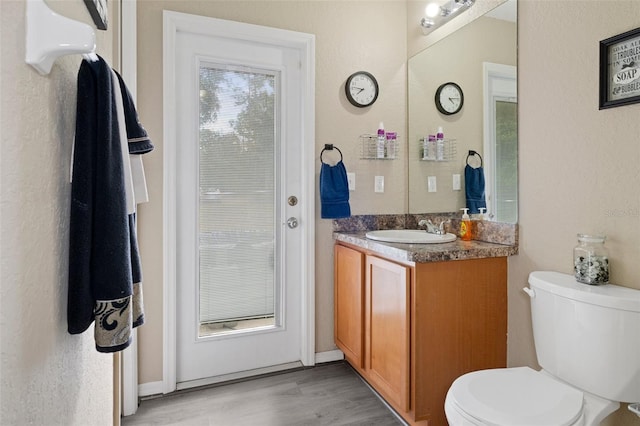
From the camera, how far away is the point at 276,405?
1918 millimetres

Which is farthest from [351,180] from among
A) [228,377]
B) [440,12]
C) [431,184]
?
[228,377]

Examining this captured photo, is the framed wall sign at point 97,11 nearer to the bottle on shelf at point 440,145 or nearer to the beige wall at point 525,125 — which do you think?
the beige wall at point 525,125

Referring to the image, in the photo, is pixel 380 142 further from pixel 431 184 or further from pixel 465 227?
pixel 465 227

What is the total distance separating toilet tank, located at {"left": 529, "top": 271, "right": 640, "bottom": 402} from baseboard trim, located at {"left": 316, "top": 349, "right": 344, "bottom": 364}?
1307 millimetres

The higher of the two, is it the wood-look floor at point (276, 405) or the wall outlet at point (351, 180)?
the wall outlet at point (351, 180)

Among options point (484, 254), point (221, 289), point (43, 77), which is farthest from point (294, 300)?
point (43, 77)

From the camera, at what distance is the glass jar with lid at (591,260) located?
1.32 m

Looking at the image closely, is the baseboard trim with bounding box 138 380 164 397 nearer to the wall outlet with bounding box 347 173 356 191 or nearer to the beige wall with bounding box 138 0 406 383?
the beige wall with bounding box 138 0 406 383

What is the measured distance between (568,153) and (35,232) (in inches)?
70.4

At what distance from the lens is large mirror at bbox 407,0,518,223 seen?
5.84 feet

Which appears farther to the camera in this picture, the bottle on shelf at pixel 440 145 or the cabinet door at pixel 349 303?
the bottle on shelf at pixel 440 145

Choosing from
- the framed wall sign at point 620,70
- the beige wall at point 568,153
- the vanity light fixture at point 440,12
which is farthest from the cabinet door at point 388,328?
the vanity light fixture at point 440,12

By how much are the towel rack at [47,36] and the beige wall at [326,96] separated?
56.9 inches

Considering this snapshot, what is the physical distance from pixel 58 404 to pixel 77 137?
57 centimetres
